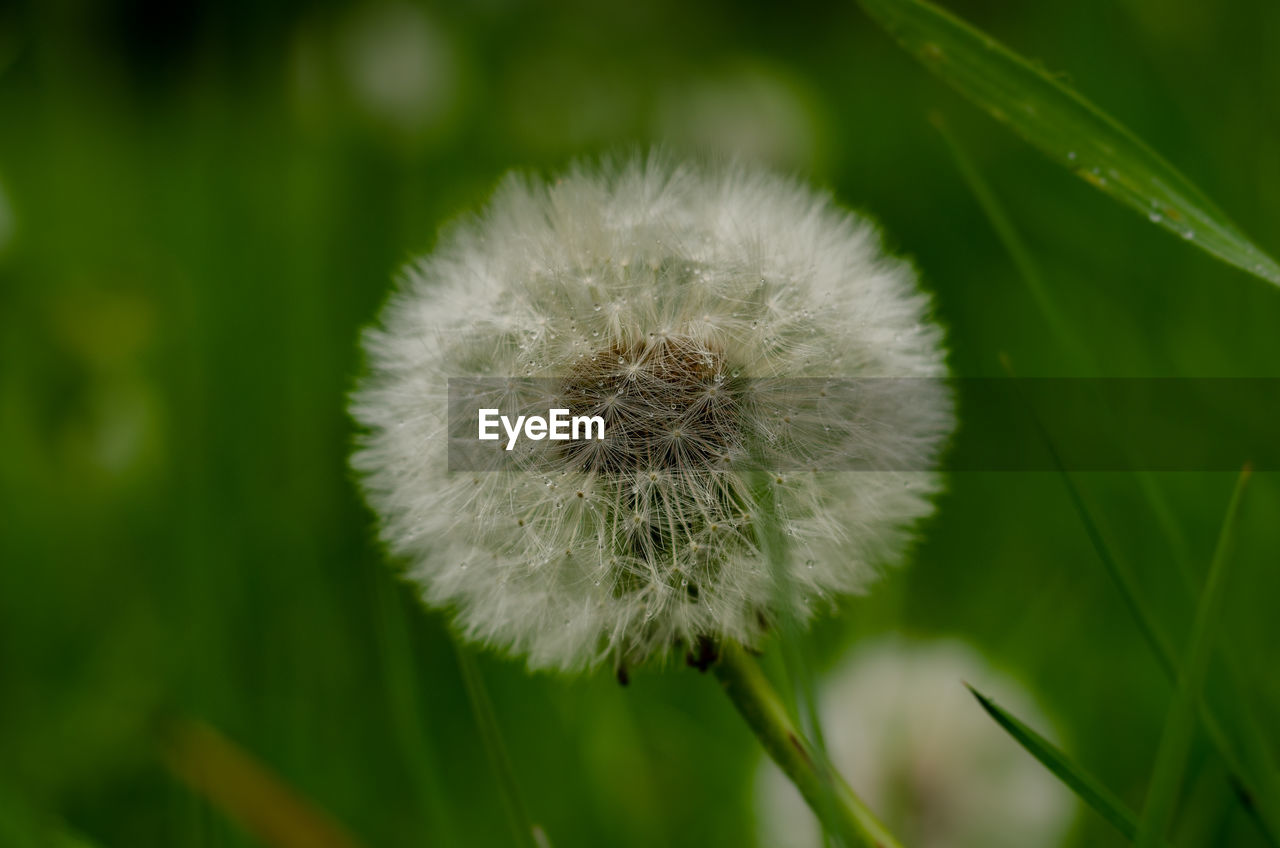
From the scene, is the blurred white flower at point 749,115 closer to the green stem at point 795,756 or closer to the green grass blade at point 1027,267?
the green grass blade at point 1027,267

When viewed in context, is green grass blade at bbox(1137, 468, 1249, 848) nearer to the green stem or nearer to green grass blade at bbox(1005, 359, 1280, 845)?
green grass blade at bbox(1005, 359, 1280, 845)

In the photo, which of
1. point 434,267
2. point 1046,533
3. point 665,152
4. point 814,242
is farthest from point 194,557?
point 1046,533

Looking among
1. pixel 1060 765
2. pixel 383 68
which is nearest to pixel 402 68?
pixel 383 68

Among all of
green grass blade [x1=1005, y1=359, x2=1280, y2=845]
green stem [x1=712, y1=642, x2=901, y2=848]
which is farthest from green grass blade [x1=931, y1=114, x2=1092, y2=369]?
green stem [x1=712, y1=642, x2=901, y2=848]

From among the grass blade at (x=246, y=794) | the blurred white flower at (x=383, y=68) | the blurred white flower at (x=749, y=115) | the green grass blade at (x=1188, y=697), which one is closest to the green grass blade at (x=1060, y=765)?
the green grass blade at (x=1188, y=697)

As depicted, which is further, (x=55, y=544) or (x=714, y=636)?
(x=55, y=544)

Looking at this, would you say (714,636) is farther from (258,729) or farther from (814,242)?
(258,729)

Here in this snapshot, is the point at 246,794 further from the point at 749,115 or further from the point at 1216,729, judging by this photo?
the point at 749,115
